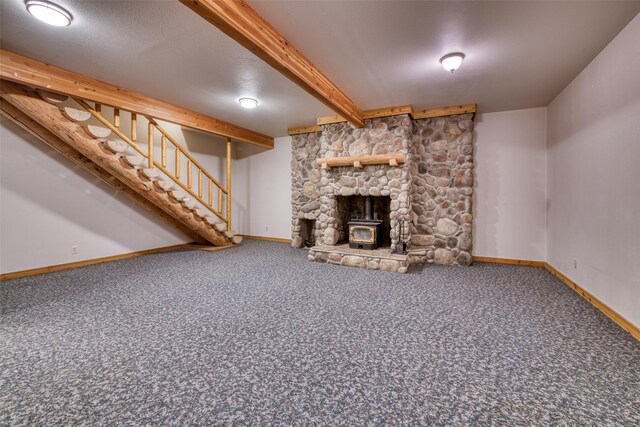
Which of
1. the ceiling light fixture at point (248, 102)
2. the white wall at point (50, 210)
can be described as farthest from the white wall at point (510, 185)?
the white wall at point (50, 210)

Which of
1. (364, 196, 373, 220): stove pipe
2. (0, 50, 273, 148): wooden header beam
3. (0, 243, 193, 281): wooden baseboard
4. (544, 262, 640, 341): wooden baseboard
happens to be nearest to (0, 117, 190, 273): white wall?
(0, 243, 193, 281): wooden baseboard

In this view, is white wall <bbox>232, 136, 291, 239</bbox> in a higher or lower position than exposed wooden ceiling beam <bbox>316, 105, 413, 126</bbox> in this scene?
lower

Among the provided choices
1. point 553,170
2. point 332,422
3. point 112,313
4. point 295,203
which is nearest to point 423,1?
point 332,422

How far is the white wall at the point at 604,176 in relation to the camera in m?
2.39

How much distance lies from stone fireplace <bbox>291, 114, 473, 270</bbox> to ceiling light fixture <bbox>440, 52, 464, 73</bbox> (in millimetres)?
1656

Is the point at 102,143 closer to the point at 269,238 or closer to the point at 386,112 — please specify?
the point at 269,238

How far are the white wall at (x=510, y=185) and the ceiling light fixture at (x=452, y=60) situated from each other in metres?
2.34

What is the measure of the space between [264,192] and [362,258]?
12.0 ft

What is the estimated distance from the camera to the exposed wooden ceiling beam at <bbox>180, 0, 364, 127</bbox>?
6.68ft

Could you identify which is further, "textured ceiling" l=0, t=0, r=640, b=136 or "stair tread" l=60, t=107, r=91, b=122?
"stair tread" l=60, t=107, r=91, b=122

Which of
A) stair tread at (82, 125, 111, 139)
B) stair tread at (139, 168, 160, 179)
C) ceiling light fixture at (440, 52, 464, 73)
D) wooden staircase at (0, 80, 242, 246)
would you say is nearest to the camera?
ceiling light fixture at (440, 52, 464, 73)

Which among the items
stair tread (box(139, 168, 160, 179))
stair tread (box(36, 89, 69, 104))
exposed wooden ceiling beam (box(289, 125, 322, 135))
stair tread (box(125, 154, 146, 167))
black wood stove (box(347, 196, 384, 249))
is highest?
exposed wooden ceiling beam (box(289, 125, 322, 135))

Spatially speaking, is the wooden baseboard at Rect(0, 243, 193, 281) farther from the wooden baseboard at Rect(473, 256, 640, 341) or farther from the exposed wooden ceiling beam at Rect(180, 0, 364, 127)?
the wooden baseboard at Rect(473, 256, 640, 341)

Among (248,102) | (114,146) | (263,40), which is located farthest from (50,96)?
(263,40)
